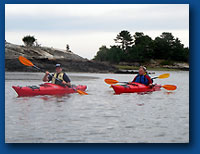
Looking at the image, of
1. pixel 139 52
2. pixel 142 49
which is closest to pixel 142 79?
pixel 139 52

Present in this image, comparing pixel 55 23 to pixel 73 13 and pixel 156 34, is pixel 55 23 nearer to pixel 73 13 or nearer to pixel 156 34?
pixel 73 13

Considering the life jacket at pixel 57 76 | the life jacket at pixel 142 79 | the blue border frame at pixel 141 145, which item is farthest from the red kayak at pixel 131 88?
the blue border frame at pixel 141 145

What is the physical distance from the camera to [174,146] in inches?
200

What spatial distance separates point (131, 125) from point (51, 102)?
10.7 ft

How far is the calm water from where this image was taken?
533 cm

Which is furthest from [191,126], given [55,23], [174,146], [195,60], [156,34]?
[55,23]

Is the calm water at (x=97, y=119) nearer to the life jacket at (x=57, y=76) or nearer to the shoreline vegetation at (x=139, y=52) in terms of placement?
the shoreline vegetation at (x=139, y=52)

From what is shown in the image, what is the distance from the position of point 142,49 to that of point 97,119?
172 cm

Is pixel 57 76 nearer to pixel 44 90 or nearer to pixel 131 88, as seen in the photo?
pixel 44 90

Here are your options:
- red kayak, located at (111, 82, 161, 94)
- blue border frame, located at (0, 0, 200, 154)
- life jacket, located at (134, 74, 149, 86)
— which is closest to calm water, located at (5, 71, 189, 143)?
blue border frame, located at (0, 0, 200, 154)

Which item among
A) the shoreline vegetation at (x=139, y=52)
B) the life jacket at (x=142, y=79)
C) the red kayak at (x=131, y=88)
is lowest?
the red kayak at (x=131, y=88)

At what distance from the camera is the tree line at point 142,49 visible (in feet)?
21.7

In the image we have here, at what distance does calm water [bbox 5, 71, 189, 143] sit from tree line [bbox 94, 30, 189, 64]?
1.78ft

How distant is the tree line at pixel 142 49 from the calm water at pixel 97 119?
0.54 metres
